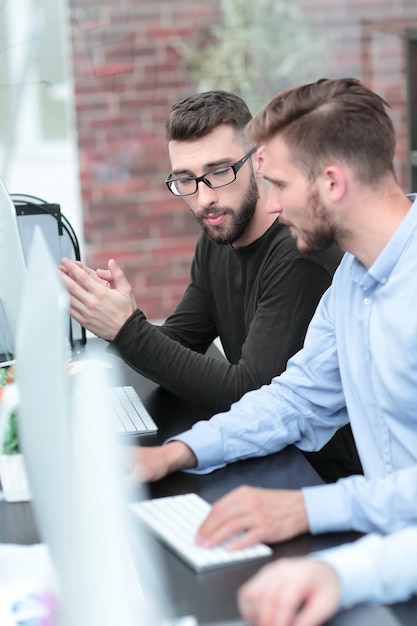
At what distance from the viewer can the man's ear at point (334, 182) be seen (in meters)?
1.39

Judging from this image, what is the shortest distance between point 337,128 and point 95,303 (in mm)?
572

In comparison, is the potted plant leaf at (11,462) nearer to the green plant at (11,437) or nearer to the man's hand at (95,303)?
the green plant at (11,437)

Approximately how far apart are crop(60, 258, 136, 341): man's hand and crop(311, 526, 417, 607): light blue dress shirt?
83cm

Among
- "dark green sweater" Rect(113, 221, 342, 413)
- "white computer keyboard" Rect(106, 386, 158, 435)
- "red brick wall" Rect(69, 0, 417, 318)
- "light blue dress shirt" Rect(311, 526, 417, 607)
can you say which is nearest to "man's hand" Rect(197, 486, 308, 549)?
"light blue dress shirt" Rect(311, 526, 417, 607)

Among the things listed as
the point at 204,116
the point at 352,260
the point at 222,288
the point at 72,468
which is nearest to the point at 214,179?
the point at 204,116

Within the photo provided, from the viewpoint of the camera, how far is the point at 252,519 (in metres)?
1.12

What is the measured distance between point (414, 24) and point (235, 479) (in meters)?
2.82

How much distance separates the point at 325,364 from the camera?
155 cm

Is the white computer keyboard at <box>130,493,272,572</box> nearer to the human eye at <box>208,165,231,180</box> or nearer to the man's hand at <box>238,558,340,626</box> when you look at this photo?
the man's hand at <box>238,558,340,626</box>

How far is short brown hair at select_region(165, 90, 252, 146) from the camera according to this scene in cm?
196

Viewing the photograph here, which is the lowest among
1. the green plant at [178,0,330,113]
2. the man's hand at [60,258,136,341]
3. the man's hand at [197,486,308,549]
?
the man's hand at [197,486,308,549]

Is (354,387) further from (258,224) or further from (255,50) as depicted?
(255,50)

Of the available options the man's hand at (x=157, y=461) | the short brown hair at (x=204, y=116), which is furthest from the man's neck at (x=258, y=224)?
the man's hand at (x=157, y=461)

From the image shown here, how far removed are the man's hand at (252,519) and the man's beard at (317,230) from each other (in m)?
0.45
